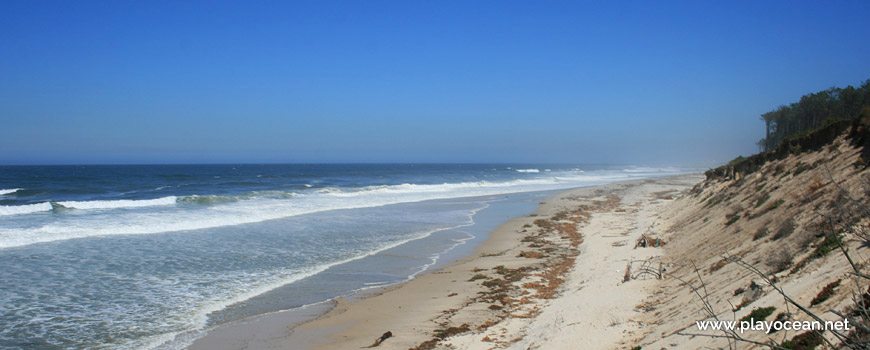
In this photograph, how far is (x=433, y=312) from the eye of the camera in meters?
8.68

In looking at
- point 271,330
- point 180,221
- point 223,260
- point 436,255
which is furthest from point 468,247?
point 180,221

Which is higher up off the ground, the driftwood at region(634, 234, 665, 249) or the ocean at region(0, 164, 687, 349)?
the driftwood at region(634, 234, 665, 249)

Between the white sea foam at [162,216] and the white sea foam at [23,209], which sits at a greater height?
the white sea foam at [23,209]

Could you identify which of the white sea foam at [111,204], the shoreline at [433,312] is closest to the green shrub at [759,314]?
the shoreline at [433,312]

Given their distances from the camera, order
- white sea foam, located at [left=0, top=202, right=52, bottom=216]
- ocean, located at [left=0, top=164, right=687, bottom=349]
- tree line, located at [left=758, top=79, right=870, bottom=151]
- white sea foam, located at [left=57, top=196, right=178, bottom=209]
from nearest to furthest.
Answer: ocean, located at [left=0, top=164, right=687, bottom=349] → white sea foam, located at [left=0, top=202, right=52, bottom=216] → white sea foam, located at [left=57, top=196, right=178, bottom=209] → tree line, located at [left=758, top=79, right=870, bottom=151]

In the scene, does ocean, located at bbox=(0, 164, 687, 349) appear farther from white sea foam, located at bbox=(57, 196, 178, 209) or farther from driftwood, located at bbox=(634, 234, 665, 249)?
driftwood, located at bbox=(634, 234, 665, 249)

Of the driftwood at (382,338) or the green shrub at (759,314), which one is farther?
the driftwood at (382,338)

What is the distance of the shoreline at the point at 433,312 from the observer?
7.39 m

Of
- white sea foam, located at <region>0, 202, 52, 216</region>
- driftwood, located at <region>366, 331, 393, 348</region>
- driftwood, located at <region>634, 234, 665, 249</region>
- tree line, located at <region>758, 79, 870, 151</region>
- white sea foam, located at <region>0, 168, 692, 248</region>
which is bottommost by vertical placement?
driftwood, located at <region>366, 331, 393, 348</region>

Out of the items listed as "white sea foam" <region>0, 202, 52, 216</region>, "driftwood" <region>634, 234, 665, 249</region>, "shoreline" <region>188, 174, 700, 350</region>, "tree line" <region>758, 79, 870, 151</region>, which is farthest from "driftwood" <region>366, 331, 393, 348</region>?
"tree line" <region>758, 79, 870, 151</region>

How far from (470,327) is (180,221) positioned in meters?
17.5

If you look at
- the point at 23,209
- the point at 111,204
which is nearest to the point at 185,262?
the point at 23,209

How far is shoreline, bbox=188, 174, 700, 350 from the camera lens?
24.3ft

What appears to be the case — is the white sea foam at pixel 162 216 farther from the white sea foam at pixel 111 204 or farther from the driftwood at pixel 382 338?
the driftwood at pixel 382 338
